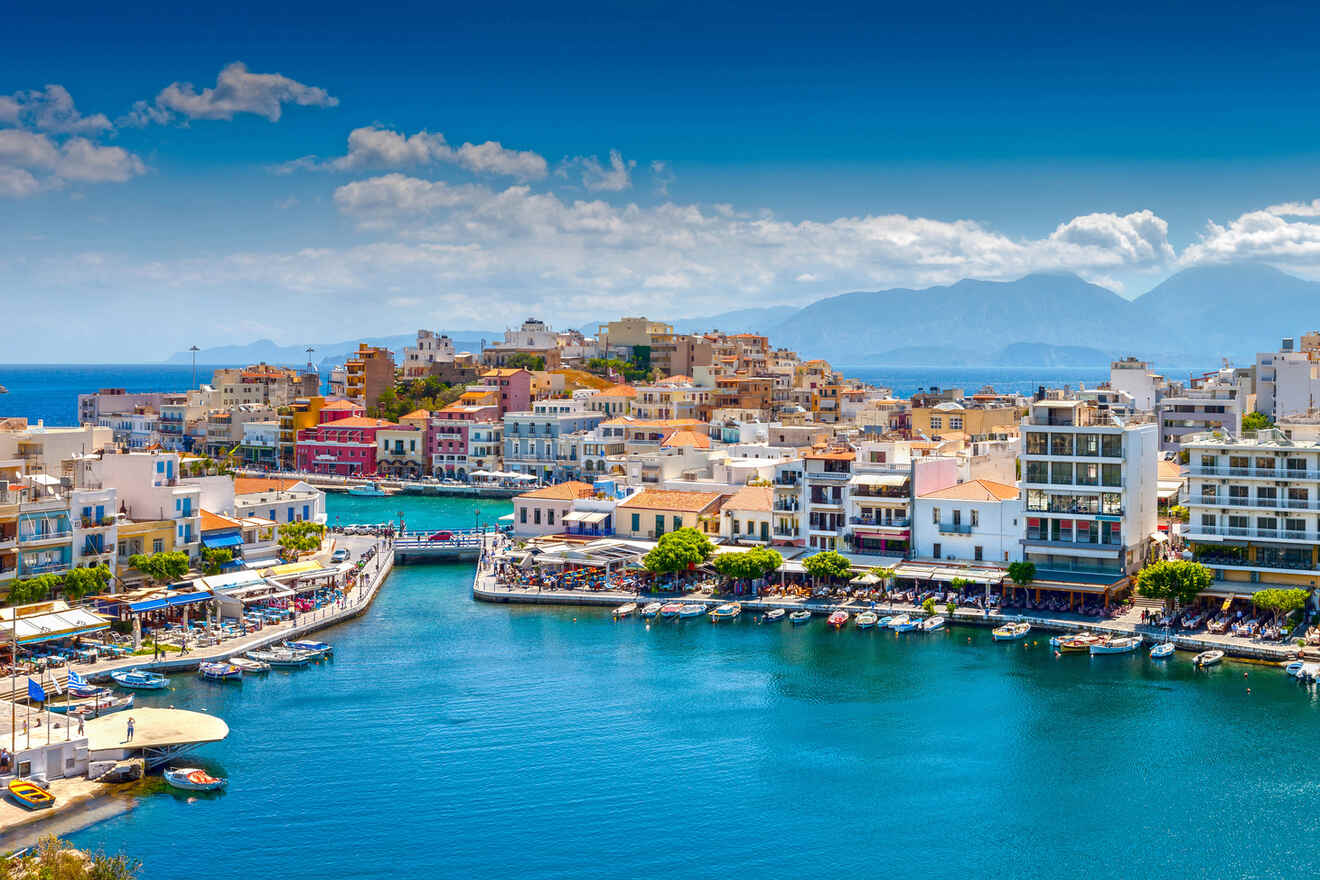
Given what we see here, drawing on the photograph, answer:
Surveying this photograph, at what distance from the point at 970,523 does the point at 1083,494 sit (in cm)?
595

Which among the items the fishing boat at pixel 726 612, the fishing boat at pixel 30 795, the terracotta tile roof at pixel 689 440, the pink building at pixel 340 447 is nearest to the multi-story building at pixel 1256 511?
the fishing boat at pixel 726 612

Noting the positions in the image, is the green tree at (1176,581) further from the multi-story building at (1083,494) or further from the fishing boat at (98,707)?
the fishing boat at (98,707)

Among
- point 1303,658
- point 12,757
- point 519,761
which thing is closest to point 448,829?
point 519,761

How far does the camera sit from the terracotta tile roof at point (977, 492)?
2463 inches

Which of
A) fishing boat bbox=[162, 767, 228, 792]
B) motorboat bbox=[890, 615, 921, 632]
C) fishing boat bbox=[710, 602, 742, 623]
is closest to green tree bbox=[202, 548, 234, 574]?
fishing boat bbox=[162, 767, 228, 792]

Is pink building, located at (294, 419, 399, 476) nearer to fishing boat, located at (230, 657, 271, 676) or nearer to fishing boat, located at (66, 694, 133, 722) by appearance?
fishing boat, located at (230, 657, 271, 676)

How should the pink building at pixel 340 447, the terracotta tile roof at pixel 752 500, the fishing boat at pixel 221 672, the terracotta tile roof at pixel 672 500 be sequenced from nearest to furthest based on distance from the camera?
the fishing boat at pixel 221 672 → the terracotta tile roof at pixel 752 500 → the terracotta tile roof at pixel 672 500 → the pink building at pixel 340 447

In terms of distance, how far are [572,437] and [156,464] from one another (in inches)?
2223

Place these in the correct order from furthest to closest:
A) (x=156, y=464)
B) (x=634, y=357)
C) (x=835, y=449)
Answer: (x=634, y=357) < (x=835, y=449) < (x=156, y=464)

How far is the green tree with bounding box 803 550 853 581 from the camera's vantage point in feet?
203

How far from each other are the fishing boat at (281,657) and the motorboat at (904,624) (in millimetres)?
25318

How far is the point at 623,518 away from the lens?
245 ft

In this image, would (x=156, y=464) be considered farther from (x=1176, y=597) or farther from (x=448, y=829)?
(x=1176, y=597)

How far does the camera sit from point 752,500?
70938mm
